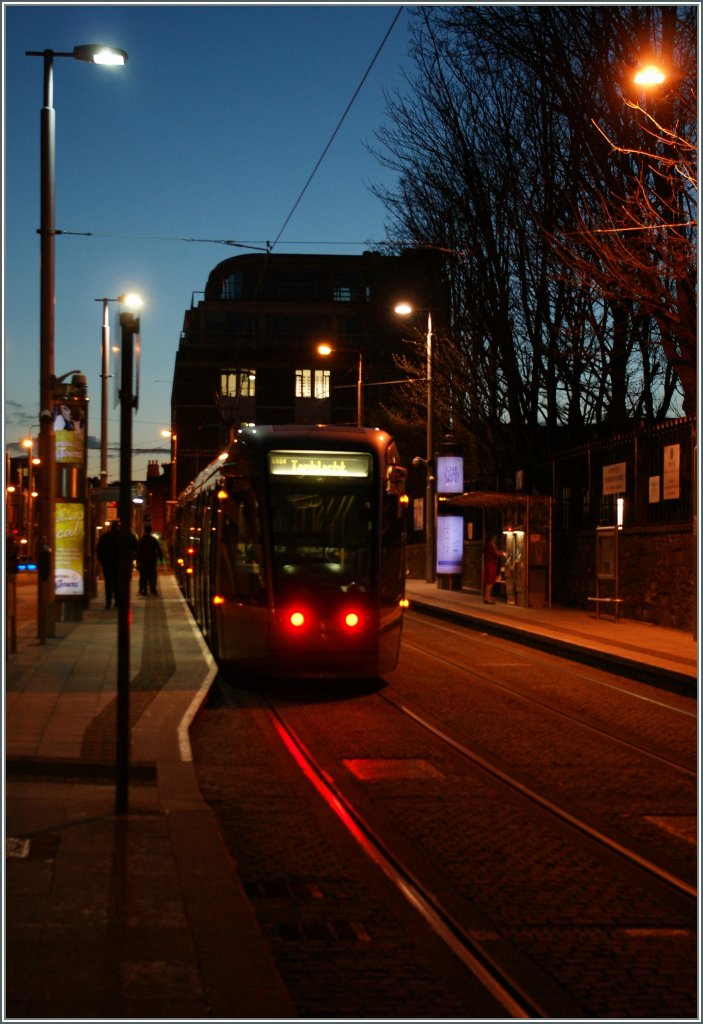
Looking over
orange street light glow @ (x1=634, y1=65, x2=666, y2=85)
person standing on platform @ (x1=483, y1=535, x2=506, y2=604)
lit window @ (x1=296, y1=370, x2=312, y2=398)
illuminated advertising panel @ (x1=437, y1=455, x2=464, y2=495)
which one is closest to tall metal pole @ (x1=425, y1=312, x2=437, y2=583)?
illuminated advertising panel @ (x1=437, y1=455, x2=464, y2=495)

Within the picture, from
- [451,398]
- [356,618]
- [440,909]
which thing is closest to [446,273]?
[451,398]

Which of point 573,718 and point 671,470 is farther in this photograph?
point 671,470

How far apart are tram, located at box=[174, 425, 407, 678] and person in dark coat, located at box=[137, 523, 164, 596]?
1758 cm

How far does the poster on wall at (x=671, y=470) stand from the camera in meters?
21.8

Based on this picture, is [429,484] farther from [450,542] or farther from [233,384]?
[233,384]

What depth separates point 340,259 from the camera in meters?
86.5

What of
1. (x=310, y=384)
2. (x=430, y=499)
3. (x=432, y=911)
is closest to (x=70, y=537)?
(x=432, y=911)

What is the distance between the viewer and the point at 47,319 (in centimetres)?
1845

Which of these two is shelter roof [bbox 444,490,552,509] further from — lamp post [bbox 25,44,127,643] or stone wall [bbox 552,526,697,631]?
lamp post [bbox 25,44,127,643]

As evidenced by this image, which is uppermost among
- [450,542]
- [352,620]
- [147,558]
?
[450,542]

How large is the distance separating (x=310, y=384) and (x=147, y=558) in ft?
166

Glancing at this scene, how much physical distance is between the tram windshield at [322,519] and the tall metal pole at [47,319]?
5208 millimetres

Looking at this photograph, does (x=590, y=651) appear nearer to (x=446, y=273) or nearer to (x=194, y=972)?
(x=194, y=972)

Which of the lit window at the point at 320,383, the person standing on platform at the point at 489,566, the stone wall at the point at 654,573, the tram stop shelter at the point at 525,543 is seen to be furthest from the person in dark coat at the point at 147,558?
the lit window at the point at 320,383
